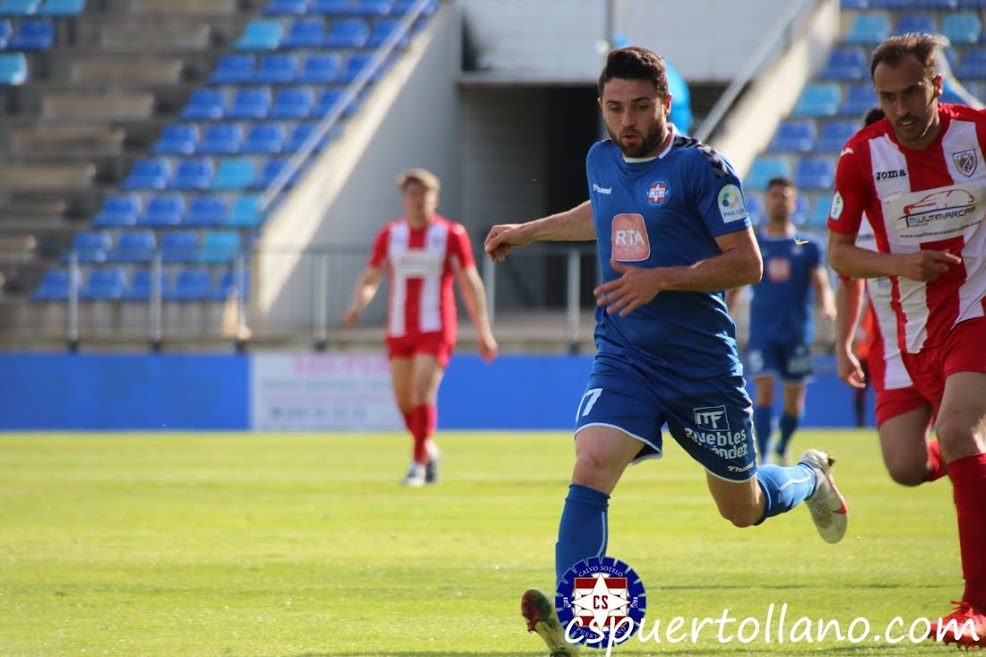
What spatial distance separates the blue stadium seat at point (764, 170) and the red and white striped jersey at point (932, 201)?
19727 millimetres

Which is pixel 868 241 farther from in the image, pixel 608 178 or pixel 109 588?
pixel 109 588

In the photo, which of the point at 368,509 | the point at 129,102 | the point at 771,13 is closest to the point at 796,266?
the point at 368,509

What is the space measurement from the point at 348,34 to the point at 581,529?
26.0 metres

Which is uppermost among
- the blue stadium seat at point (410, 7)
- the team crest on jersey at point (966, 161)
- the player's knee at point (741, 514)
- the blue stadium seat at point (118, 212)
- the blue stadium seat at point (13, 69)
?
the blue stadium seat at point (410, 7)

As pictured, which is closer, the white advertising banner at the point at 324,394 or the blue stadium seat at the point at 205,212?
the white advertising banner at the point at 324,394

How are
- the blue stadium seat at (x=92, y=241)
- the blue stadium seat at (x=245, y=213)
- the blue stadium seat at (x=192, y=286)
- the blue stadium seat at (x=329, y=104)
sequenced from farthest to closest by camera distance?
1. the blue stadium seat at (x=329, y=104)
2. the blue stadium seat at (x=92, y=241)
3. the blue stadium seat at (x=245, y=213)
4. the blue stadium seat at (x=192, y=286)

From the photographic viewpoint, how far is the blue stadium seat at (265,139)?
28312 millimetres

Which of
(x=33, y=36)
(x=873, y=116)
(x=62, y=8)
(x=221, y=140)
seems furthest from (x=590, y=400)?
(x=62, y=8)

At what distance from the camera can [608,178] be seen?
591cm

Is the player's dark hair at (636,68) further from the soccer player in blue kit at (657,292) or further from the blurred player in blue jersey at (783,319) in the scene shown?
the blurred player in blue jersey at (783,319)

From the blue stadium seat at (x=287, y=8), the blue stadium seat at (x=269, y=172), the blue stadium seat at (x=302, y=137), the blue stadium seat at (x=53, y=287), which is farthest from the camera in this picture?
the blue stadium seat at (x=287, y=8)

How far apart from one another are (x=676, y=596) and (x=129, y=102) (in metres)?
25.0

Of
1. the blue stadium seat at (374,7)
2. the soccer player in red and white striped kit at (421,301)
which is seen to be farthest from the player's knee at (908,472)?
the blue stadium seat at (374,7)

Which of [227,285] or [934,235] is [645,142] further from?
[227,285]
